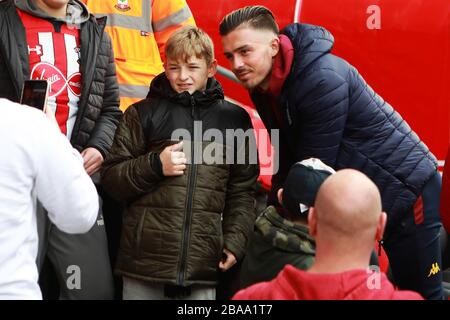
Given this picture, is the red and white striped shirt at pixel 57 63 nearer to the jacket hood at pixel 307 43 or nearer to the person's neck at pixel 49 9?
the person's neck at pixel 49 9

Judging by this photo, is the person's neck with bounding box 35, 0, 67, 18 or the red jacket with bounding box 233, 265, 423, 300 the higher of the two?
the person's neck with bounding box 35, 0, 67, 18

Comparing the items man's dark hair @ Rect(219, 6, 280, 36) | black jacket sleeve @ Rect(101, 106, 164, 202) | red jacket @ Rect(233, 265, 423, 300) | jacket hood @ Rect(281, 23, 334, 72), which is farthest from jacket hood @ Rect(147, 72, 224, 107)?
red jacket @ Rect(233, 265, 423, 300)

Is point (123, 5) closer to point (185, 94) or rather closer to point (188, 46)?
point (188, 46)

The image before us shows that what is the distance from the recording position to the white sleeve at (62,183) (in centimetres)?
235

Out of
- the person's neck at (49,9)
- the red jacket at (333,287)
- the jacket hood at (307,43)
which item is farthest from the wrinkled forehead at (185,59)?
→ the red jacket at (333,287)

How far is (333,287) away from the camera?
79.8 inches

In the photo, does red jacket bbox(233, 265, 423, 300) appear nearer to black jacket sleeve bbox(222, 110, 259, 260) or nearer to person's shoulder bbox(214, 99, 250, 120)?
black jacket sleeve bbox(222, 110, 259, 260)

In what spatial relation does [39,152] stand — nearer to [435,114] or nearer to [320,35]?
[320,35]

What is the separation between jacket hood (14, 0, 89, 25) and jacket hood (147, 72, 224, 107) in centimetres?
40

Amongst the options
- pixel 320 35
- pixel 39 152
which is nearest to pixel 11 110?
pixel 39 152

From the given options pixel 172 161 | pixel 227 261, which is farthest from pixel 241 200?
pixel 172 161

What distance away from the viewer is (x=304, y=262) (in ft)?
8.79

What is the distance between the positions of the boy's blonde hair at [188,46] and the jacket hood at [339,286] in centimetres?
155

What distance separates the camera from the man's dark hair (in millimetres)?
3350
